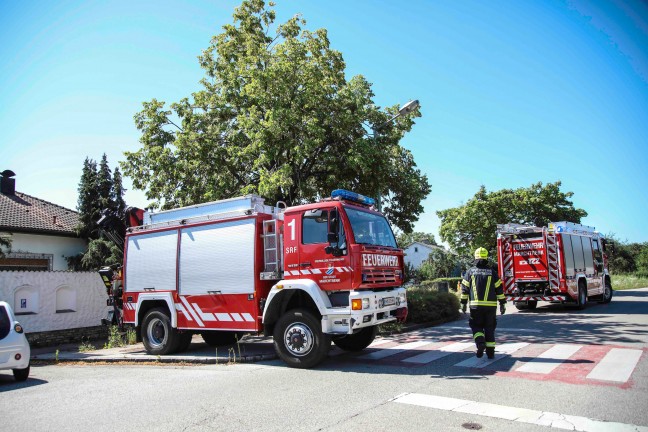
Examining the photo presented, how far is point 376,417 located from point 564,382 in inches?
119

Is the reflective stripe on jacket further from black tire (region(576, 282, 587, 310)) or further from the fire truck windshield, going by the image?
black tire (region(576, 282, 587, 310))

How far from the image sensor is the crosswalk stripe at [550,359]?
23.4 ft

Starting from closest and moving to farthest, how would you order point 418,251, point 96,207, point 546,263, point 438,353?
point 438,353 → point 546,263 → point 96,207 → point 418,251

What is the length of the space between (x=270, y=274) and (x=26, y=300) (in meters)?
9.27

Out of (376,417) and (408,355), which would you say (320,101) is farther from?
(376,417)

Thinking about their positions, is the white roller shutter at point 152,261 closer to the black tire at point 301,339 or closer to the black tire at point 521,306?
the black tire at point 301,339

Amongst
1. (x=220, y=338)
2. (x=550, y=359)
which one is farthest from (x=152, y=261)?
(x=550, y=359)

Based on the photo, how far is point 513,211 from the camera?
1304 inches

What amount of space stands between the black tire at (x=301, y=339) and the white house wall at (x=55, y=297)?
30.5 feet

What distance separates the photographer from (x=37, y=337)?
1337cm

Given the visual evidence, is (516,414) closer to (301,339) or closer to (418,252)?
(301,339)

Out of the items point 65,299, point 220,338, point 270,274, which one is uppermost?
point 270,274

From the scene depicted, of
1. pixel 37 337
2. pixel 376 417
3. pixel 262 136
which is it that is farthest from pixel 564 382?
pixel 37 337

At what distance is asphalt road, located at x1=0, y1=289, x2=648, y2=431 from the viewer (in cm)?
497
